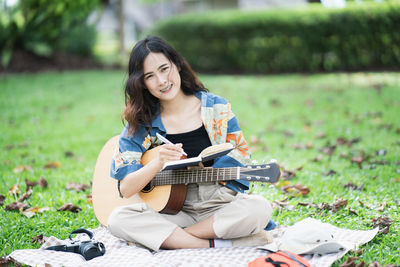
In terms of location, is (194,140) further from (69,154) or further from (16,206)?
(69,154)

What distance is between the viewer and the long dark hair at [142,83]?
3068mm

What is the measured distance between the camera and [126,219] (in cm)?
290

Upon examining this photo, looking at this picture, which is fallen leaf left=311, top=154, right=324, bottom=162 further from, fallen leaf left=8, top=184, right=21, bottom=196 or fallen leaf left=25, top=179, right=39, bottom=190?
fallen leaf left=8, top=184, right=21, bottom=196

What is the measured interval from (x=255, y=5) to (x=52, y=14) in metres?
10.7

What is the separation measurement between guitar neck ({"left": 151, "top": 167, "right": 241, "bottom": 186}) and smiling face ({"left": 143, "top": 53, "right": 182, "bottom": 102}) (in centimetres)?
55

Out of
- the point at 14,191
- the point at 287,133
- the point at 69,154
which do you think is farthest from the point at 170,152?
the point at 287,133

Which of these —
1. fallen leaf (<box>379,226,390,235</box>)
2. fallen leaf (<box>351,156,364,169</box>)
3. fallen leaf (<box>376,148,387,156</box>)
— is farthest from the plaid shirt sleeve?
fallen leaf (<box>376,148,387,156</box>)

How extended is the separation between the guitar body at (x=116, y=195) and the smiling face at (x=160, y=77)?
0.42 metres

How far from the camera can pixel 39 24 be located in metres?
12.1

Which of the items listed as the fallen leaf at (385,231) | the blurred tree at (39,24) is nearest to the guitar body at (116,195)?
the fallen leaf at (385,231)

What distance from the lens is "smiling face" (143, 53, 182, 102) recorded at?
3.05 m

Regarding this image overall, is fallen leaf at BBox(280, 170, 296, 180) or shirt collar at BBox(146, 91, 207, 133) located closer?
shirt collar at BBox(146, 91, 207, 133)

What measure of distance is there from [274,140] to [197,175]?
313cm

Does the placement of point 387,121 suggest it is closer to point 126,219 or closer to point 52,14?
point 126,219
